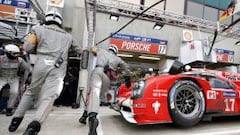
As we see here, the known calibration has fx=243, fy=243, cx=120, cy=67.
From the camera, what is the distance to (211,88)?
12.8 feet

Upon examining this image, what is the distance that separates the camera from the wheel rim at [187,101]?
3.67 m

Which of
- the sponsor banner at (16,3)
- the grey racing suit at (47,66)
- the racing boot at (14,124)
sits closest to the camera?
the grey racing suit at (47,66)

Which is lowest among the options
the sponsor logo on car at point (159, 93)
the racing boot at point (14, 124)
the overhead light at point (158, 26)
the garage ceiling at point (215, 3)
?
the racing boot at point (14, 124)

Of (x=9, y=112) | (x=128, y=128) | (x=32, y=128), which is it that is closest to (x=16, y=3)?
(x=9, y=112)

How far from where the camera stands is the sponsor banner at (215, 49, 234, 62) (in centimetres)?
1208

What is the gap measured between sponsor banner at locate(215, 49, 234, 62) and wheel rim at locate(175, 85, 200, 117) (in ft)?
29.6

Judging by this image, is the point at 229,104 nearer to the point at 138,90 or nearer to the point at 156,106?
the point at 156,106

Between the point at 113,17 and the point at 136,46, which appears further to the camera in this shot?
the point at 136,46

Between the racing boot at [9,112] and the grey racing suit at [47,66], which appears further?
the racing boot at [9,112]

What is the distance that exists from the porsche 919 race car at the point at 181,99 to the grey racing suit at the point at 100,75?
1.57 ft

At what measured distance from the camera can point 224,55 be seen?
40.2 feet

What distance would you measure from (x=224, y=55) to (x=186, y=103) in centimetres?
959

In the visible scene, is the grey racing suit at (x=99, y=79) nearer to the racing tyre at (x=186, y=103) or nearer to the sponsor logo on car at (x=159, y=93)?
the sponsor logo on car at (x=159, y=93)

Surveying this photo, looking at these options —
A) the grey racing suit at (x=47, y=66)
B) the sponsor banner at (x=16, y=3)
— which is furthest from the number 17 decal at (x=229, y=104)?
the sponsor banner at (x=16, y=3)
